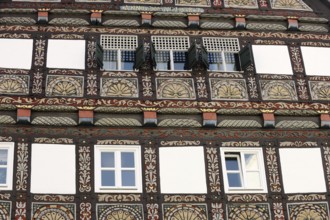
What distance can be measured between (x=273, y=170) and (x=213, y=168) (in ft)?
4.56

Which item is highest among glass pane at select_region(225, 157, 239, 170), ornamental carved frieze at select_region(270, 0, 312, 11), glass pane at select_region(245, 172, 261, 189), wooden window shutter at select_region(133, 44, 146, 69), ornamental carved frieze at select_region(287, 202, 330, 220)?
ornamental carved frieze at select_region(270, 0, 312, 11)

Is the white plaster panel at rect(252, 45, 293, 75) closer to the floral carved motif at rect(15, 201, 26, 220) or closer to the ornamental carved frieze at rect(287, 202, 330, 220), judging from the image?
the ornamental carved frieze at rect(287, 202, 330, 220)

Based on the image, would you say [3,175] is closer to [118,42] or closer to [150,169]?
[150,169]

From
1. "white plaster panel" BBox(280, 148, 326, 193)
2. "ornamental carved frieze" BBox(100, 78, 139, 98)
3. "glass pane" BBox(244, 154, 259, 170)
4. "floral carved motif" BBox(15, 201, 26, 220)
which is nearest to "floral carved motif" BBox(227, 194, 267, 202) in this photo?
"white plaster panel" BBox(280, 148, 326, 193)

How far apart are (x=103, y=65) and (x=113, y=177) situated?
326 cm

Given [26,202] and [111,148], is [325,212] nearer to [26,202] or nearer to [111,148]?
[111,148]

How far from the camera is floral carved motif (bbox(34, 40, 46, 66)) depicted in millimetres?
18781

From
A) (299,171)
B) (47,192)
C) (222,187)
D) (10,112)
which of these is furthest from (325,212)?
(10,112)

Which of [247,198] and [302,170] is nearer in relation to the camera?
[247,198]

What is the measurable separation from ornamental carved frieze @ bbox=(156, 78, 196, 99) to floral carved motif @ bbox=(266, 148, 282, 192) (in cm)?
228

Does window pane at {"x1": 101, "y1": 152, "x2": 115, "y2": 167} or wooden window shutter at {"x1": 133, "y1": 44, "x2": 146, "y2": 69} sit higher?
wooden window shutter at {"x1": 133, "y1": 44, "x2": 146, "y2": 69}

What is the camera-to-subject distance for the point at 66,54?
19047mm

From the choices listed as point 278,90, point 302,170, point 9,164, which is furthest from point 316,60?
point 9,164

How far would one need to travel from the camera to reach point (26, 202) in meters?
16.5
